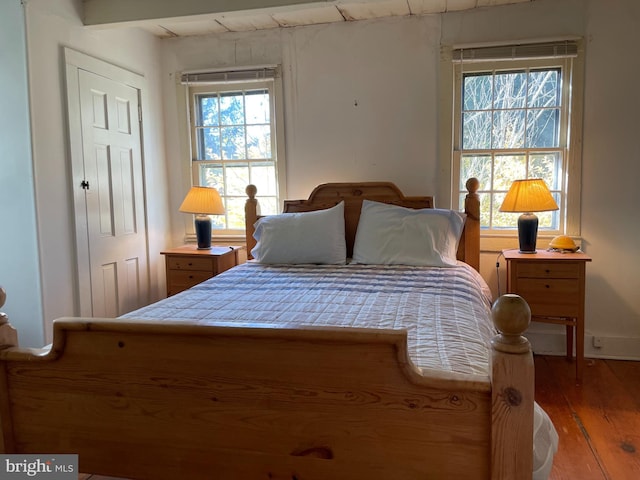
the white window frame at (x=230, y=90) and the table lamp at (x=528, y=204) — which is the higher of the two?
the white window frame at (x=230, y=90)

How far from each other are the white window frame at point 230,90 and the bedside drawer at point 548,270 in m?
1.76

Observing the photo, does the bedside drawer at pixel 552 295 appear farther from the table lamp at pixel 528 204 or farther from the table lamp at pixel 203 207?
the table lamp at pixel 203 207

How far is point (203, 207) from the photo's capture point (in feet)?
10.9

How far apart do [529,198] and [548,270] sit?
451 millimetres

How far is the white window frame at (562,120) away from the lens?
9.89 feet

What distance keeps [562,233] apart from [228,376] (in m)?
2.73

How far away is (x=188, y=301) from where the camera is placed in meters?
1.97

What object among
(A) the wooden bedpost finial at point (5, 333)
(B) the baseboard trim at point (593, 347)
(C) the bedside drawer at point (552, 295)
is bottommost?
(B) the baseboard trim at point (593, 347)

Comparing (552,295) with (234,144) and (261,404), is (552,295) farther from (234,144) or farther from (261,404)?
(234,144)

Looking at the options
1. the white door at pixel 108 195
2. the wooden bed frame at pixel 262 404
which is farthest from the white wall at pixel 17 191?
the wooden bed frame at pixel 262 404

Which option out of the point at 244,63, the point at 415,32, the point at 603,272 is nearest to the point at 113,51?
the point at 244,63

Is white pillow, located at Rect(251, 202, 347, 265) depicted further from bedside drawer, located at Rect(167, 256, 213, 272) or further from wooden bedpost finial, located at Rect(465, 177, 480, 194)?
wooden bedpost finial, located at Rect(465, 177, 480, 194)

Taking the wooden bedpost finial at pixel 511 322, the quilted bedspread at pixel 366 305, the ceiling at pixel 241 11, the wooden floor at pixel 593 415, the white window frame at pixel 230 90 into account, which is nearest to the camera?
the wooden bedpost finial at pixel 511 322

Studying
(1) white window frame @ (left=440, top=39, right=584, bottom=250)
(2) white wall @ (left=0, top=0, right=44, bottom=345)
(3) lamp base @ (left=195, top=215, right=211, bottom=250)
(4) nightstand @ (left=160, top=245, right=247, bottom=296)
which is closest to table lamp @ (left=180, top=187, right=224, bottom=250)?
(3) lamp base @ (left=195, top=215, right=211, bottom=250)
